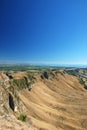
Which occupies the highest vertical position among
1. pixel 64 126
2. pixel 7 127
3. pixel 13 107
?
pixel 7 127

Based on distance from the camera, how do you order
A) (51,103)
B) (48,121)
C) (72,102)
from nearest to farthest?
(48,121) < (51,103) < (72,102)

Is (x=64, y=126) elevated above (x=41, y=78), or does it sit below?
below

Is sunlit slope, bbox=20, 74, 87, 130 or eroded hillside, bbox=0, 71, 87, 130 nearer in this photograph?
eroded hillside, bbox=0, 71, 87, 130

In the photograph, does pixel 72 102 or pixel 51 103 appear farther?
pixel 72 102

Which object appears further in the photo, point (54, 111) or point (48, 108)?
point (48, 108)

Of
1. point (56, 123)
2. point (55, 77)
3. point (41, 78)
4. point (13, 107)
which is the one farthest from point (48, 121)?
point (55, 77)

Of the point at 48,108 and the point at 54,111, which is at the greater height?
the point at 48,108

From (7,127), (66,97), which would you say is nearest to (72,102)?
(66,97)

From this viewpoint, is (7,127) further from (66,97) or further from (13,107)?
(66,97)

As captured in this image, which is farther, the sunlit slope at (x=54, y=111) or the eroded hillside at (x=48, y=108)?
the sunlit slope at (x=54, y=111)

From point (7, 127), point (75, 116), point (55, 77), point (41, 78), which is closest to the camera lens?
point (7, 127)

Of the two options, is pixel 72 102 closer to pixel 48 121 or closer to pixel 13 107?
pixel 48 121
